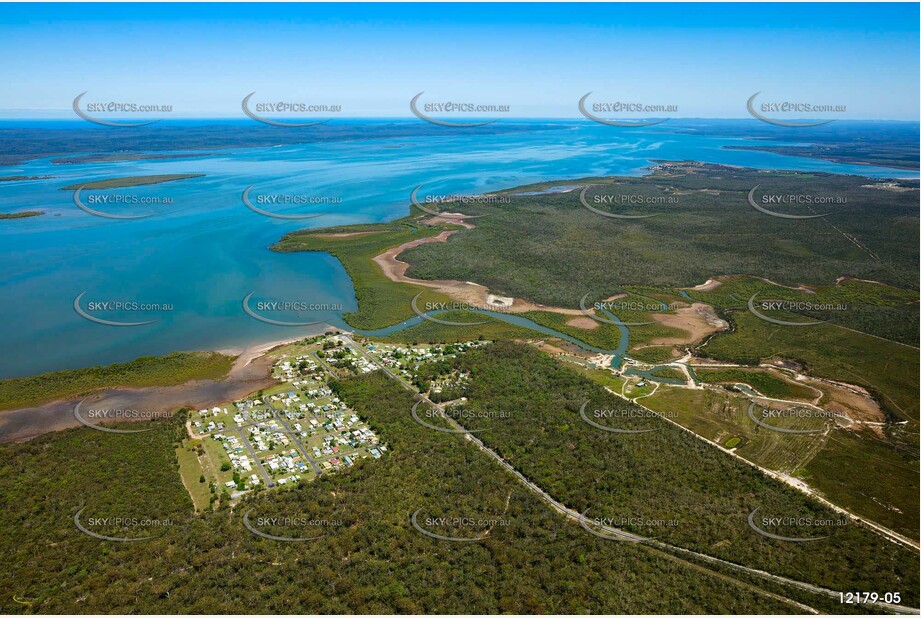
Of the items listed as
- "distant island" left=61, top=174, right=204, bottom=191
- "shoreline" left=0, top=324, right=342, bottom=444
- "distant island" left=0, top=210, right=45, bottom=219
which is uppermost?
"distant island" left=61, top=174, right=204, bottom=191

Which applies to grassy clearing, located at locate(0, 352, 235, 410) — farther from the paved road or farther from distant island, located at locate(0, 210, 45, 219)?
distant island, located at locate(0, 210, 45, 219)

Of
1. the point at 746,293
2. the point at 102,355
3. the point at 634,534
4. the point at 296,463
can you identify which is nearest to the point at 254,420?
the point at 296,463

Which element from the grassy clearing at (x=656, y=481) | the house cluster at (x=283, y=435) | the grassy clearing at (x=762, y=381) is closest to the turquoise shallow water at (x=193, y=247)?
the house cluster at (x=283, y=435)

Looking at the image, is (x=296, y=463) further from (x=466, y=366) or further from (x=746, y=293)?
(x=746, y=293)

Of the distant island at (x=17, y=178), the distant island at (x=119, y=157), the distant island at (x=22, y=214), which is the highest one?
the distant island at (x=119, y=157)

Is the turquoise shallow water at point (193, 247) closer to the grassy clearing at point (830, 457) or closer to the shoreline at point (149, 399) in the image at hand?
the shoreline at point (149, 399)

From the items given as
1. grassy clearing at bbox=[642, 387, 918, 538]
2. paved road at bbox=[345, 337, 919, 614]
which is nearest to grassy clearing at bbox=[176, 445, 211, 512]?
paved road at bbox=[345, 337, 919, 614]
